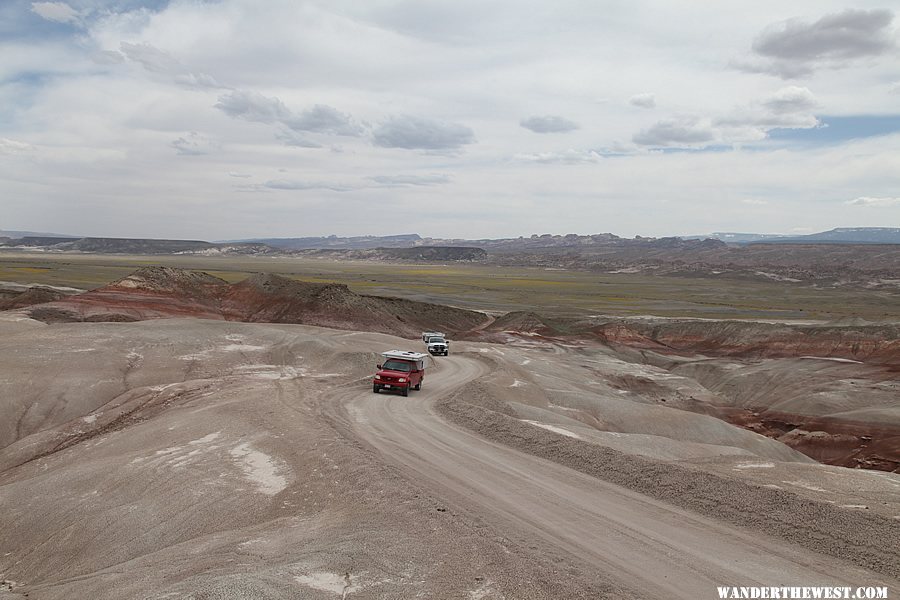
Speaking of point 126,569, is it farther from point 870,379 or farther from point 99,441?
point 870,379

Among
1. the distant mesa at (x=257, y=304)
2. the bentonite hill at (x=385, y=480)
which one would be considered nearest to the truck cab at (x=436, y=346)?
the bentonite hill at (x=385, y=480)

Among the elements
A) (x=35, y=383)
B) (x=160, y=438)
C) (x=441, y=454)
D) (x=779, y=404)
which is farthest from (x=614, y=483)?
(x=779, y=404)

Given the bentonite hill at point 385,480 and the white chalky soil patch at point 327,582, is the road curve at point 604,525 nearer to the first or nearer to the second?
the bentonite hill at point 385,480

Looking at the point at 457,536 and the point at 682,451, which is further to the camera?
the point at 682,451

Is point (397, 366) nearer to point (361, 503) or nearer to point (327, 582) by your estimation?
point (361, 503)

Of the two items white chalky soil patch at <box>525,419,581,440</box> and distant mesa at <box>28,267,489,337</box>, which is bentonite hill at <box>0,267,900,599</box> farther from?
distant mesa at <box>28,267,489,337</box>
